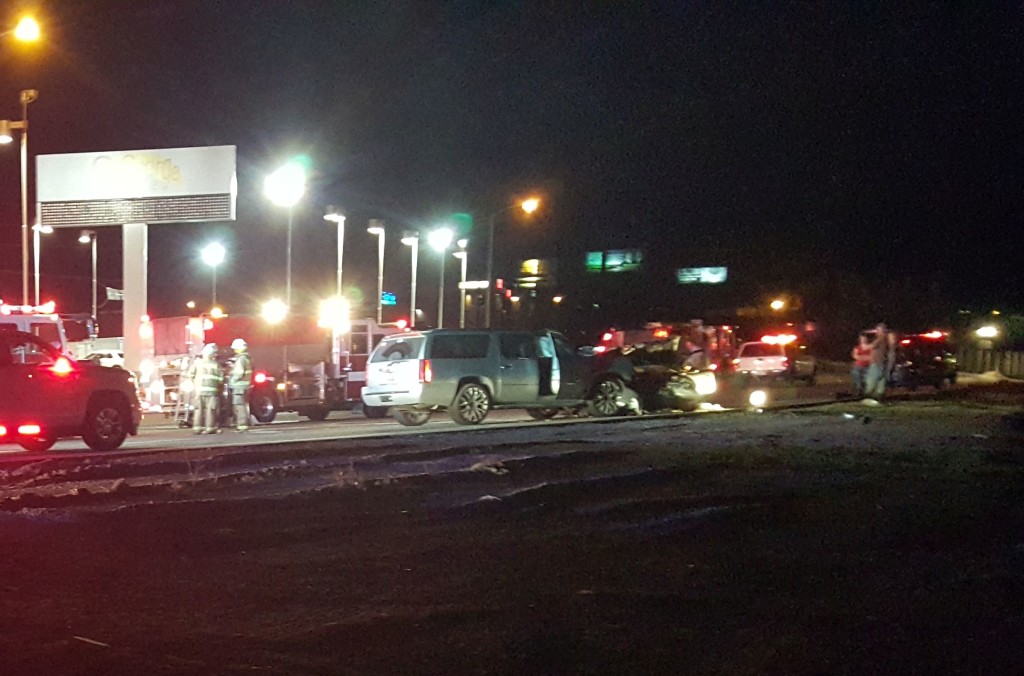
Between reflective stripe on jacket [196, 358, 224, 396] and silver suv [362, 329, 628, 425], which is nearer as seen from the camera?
reflective stripe on jacket [196, 358, 224, 396]

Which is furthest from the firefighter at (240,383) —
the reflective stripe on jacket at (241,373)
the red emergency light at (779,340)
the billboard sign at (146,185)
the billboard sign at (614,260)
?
the billboard sign at (614,260)

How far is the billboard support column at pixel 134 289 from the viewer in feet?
91.0

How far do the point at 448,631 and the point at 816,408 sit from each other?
18.0 metres

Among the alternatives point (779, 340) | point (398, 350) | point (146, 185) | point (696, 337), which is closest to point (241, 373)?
point (398, 350)

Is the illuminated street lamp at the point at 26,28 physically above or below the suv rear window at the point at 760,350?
above

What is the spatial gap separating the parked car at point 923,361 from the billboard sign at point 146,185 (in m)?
19.0

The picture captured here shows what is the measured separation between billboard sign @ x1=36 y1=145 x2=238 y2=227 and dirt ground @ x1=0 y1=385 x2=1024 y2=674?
18778 millimetres

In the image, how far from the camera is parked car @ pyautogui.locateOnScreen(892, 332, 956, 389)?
31750 millimetres

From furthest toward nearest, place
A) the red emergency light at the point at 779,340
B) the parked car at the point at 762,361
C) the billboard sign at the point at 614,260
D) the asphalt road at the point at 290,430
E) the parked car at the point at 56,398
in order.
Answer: the billboard sign at the point at 614,260, the red emergency light at the point at 779,340, the parked car at the point at 762,361, the asphalt road at the point at 290,430, the parked car at the point at 56,398

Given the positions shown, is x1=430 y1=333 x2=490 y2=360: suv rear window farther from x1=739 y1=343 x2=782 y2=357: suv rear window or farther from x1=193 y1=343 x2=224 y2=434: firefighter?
x1=739 y1=343 x2=782 y2=357: suv rear window

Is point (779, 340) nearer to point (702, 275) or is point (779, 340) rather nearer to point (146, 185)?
point (146, 185)

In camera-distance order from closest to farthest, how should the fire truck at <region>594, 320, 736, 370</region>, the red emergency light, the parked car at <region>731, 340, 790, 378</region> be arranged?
the fire truck at <region>594, 320, 736, 370</region>, the parked car at <region>731, 340, 790, 378</region>, the red emergency light

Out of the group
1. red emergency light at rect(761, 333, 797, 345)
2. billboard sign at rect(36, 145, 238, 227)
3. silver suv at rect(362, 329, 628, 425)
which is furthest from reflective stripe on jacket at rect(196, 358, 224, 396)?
red emergency light at rect(761, 333, 797, 345)

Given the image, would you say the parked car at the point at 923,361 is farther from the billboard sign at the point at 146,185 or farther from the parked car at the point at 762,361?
the billboard sign at the point at 146,185
